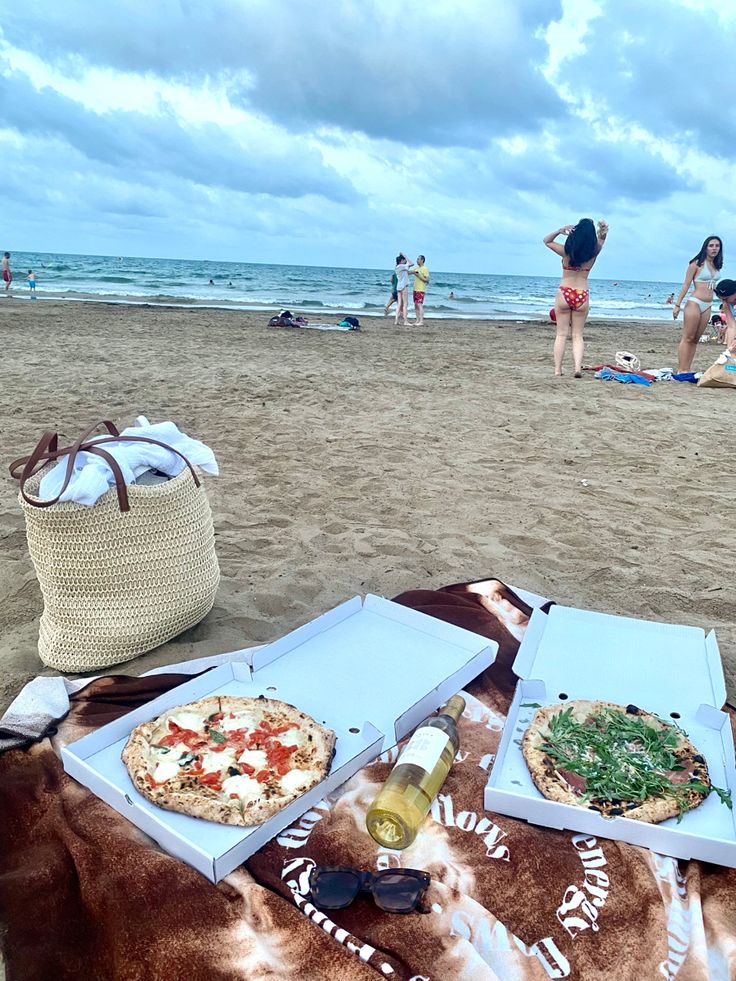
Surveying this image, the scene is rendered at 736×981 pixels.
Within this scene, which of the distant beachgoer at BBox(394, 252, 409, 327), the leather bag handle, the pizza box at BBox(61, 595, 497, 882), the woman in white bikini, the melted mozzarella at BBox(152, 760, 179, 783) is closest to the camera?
the pizza box at BBox(61, 595, 497, 882)

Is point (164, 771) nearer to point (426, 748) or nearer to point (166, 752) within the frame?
point (166, 752)

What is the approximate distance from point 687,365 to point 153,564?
922 cm

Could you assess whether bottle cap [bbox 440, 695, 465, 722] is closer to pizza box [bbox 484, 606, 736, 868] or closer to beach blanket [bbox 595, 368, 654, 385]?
Result: pizza box [bbox 484, 606, 736, 868]

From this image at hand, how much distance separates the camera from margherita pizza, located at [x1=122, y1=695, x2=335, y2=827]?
5.11 feet

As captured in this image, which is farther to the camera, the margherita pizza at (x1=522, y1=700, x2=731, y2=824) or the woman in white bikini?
the woman in white bikini

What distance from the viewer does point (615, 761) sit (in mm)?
1705

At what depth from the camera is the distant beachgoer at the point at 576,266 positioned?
812 centimetres

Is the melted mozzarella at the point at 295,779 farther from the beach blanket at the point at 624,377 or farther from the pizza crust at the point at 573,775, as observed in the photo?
the beach blanket at the point at 624,377

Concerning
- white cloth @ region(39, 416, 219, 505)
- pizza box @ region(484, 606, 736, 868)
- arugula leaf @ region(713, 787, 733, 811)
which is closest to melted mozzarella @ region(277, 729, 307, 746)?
pizza box @ region(484, 606, 736, 868)

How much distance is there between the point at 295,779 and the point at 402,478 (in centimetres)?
352

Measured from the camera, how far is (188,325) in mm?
15109

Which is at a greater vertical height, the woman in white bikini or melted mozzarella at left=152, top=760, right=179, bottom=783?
the woman in white bikini

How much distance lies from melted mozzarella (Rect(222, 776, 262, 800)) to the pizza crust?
2.14 ft

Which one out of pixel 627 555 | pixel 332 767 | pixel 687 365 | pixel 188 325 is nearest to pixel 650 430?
pixel 627 555
